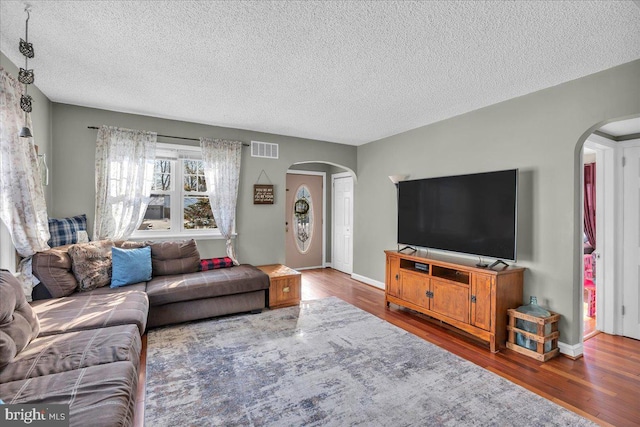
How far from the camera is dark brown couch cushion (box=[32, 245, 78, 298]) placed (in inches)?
108

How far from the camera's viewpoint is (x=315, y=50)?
2250 mm

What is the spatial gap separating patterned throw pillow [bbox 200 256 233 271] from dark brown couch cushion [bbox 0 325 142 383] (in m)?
1.83

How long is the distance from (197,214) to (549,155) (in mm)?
4215

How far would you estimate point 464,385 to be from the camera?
2.27 m

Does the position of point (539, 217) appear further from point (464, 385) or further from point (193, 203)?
point (193, 203)

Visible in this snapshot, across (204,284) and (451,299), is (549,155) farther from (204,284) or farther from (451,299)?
(204,284)

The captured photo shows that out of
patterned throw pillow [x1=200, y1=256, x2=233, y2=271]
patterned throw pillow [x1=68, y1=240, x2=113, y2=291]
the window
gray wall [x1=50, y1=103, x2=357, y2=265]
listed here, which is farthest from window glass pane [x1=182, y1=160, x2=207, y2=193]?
patterned throw pillow [x1=68, y1=240, x2=113, y2=291]

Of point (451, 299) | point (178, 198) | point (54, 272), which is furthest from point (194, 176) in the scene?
point (451, 299)

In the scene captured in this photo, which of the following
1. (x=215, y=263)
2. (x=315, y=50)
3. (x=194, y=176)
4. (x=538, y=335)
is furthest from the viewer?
(x=194, y=176)

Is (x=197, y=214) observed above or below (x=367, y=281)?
above

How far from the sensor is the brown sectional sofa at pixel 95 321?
141 centimetres

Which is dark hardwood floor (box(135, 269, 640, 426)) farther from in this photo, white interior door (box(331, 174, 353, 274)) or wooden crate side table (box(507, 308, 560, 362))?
white interior door (box(331, 174, 353, 274))

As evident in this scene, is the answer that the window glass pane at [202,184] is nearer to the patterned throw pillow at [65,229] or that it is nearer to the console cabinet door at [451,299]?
the patterned throw pillow at [65,229]

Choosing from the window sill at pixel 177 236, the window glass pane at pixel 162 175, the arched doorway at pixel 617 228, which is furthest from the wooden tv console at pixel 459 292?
the window glass pane at pixel 162 175
